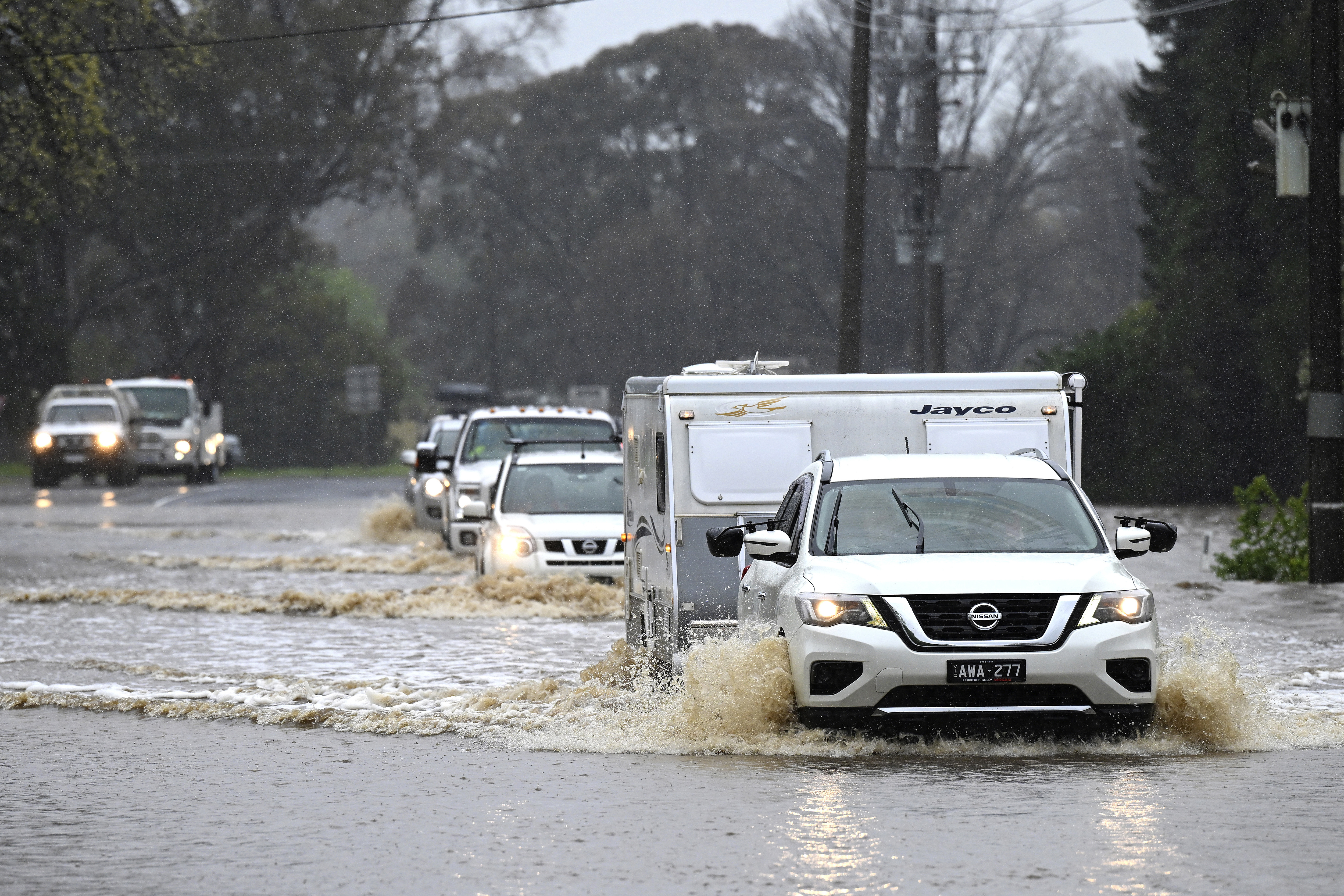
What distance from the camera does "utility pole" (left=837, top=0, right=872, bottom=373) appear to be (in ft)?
96.2

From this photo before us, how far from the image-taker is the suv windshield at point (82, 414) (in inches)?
Result: 2035

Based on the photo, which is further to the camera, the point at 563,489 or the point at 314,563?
the point at 314,563

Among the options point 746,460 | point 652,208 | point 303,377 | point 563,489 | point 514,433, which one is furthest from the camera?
point 303,377

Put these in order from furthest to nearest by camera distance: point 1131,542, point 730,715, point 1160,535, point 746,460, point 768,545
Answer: point 746,460, point 1160,535, point 1131,542, point 768,545, point 730,715

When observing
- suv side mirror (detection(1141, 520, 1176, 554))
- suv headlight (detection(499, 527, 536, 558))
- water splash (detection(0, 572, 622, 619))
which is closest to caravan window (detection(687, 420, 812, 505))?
suv side mirror (detection(1141, 520, 1176, 554))

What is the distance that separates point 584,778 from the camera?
981cm

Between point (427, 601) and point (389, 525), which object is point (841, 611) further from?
point (389, 525)

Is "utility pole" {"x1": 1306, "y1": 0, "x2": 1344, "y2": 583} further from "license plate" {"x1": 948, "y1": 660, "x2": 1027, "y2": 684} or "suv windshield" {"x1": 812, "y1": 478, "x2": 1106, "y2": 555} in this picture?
"license plate" {"x1": 948, "y1": 660, "x2": 1027, "y2": 684}

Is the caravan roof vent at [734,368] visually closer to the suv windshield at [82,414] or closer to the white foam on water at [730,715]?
the white foam on water at [730,715]

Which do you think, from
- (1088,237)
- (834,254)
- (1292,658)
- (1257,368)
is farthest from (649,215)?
(1292,658)

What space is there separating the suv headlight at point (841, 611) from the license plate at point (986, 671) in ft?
1.30

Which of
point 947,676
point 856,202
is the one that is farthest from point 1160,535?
point 856,202

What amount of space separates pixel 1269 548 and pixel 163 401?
127 feet

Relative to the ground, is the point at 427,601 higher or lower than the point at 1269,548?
lower
